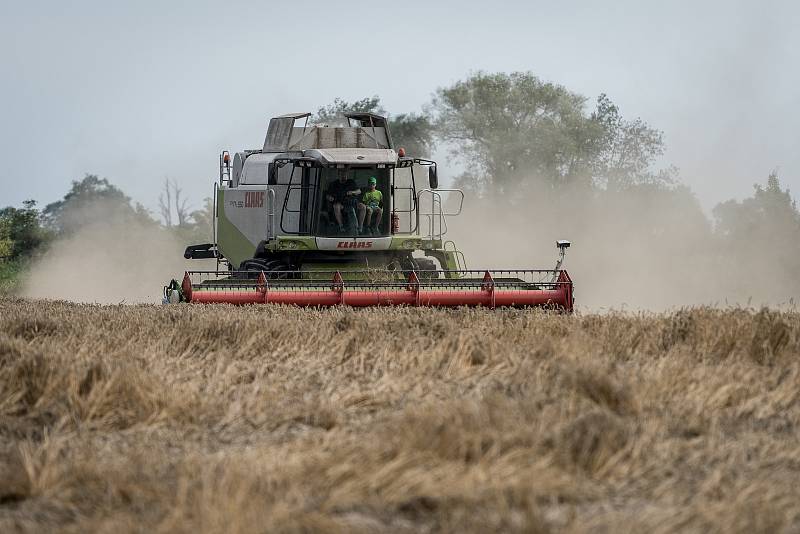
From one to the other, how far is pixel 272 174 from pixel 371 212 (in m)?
1.44

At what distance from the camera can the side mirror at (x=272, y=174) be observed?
1700cm

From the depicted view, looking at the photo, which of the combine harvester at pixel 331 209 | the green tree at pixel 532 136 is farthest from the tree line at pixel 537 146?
the combine harvester at pixel 331 209

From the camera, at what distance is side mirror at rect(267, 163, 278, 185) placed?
1700 cm

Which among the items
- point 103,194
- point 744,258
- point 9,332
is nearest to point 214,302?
point 9,332

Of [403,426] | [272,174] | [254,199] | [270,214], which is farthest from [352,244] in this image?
[403,426]

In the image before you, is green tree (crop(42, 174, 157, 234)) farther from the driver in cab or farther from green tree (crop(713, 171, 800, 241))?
the driver in cab

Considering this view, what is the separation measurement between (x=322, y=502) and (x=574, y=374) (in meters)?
2.27

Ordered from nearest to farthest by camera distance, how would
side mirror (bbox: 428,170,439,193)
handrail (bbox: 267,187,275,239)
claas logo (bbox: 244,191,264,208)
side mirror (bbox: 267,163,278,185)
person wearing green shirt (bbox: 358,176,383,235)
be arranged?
side mirror (bbox: 428,170,439,193), handrail (bbox: 267,187,275,239), person wearing green shirt (bbox: 358,176,383,235), side mirror (bbox: 267,163,278,185), claas logo (bbox: 244,191,264,208)

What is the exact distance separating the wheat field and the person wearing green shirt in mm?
7756

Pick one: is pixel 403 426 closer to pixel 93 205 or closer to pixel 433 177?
pixel 433 177

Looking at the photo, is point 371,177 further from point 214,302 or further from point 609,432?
point 609,432

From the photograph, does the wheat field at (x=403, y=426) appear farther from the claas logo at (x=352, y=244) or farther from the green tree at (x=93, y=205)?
the green tree at (x=93, y=205)

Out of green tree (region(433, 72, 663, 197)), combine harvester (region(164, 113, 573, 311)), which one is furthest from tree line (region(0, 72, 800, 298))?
combine harvester (region(164, 113, 573, 311))

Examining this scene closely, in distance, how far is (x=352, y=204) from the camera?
16969 millimetres
